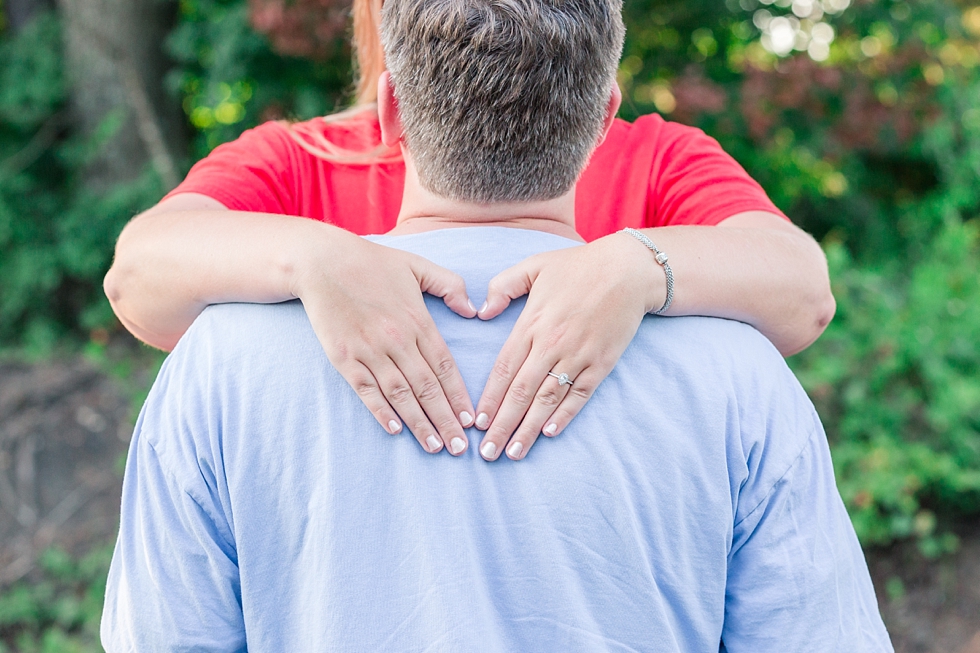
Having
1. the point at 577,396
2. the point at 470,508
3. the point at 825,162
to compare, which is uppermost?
the point at 577,396

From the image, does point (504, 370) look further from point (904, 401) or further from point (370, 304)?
point (904, 401)

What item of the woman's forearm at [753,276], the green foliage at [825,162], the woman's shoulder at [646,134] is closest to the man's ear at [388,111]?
the woman's forearm at [753,276]

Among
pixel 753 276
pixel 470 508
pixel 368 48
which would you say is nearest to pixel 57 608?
pixel 368 48

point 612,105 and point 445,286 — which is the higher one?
point 612,105

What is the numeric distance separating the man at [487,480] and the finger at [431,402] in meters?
0.03

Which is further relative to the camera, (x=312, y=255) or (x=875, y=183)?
(x=875, y=183)

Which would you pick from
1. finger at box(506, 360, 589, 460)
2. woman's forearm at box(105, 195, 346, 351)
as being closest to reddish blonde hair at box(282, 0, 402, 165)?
woman's forearm at box(105, 195, 346, 351)

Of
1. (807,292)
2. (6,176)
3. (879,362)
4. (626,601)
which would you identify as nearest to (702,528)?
(626,601)

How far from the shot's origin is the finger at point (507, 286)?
1084 mm

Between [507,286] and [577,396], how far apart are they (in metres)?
0.18

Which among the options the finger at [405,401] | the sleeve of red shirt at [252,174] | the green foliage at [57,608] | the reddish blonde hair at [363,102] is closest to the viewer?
the finger at [405,401]

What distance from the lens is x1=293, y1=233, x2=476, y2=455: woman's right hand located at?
41.3 inches

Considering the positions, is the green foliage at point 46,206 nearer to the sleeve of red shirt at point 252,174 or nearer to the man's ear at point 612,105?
the sleeve of red shirt at point 252,174

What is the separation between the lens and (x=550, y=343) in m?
1.08
